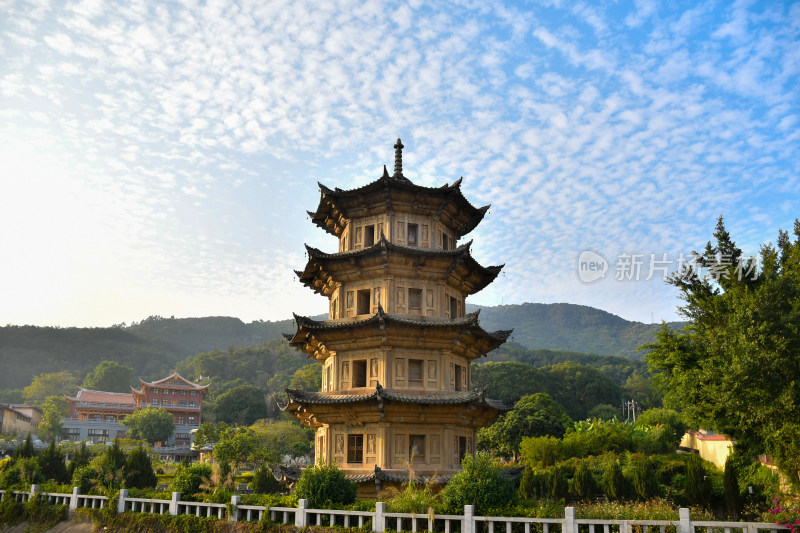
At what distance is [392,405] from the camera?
2300cm

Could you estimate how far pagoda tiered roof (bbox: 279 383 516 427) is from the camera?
2281cm

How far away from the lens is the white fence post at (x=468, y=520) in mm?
16094

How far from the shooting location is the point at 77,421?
8756 cm

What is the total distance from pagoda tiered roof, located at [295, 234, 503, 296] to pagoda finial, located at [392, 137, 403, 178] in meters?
4.02

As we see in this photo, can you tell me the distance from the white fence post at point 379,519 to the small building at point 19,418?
3249 inches

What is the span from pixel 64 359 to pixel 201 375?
47523mm

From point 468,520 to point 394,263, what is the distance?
464 inches

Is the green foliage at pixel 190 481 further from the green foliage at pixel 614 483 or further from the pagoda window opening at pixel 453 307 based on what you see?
the green foliage at pixel 614 483

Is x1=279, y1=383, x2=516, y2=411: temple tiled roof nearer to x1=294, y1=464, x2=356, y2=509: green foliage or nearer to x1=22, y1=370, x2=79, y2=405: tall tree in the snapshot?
x1=294, y1=464, x2=356, y2=509: green foliage

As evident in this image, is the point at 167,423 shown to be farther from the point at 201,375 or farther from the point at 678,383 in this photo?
the point at 678,383

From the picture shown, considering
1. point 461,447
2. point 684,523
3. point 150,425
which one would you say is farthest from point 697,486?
point 150,425

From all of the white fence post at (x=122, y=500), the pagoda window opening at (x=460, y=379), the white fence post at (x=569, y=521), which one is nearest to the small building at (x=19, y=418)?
the white fence post at (x=122, y=500)

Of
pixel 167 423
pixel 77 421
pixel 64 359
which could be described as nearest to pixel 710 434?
pixel 167 423

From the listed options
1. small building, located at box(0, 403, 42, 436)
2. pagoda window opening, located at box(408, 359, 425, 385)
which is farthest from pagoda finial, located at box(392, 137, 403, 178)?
small building, located at box(0, 403, 42, 436)
